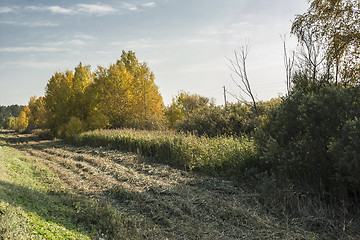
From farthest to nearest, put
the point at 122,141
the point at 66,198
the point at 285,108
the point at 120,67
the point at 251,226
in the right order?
the point at 120,67 → the point at 122,141 → the point at 285,108 → the point at 66,198 → the point at 251,226

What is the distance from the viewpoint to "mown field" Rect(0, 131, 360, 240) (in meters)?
4.11

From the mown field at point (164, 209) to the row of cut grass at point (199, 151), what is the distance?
172 millimetres

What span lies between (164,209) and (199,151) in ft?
13.7

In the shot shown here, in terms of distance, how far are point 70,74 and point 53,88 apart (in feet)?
7.61

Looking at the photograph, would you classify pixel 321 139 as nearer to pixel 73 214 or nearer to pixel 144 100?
pixel 73 214

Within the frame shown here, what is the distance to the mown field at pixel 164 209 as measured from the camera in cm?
411

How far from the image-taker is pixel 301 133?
6129mm

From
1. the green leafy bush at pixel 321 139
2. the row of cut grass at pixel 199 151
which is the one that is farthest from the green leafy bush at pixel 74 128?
the green leafy bush at pixel 321 139

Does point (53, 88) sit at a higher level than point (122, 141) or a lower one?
higher

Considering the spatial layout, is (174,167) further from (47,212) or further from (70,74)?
(70,74)

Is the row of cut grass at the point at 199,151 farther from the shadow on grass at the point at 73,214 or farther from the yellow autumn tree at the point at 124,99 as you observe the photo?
the yellow autumn tree at the point at 124,99

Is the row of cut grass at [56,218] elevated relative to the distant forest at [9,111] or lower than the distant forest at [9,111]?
lower

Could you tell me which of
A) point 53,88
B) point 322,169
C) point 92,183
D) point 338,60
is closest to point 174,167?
point 92,183

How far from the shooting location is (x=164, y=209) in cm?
539
